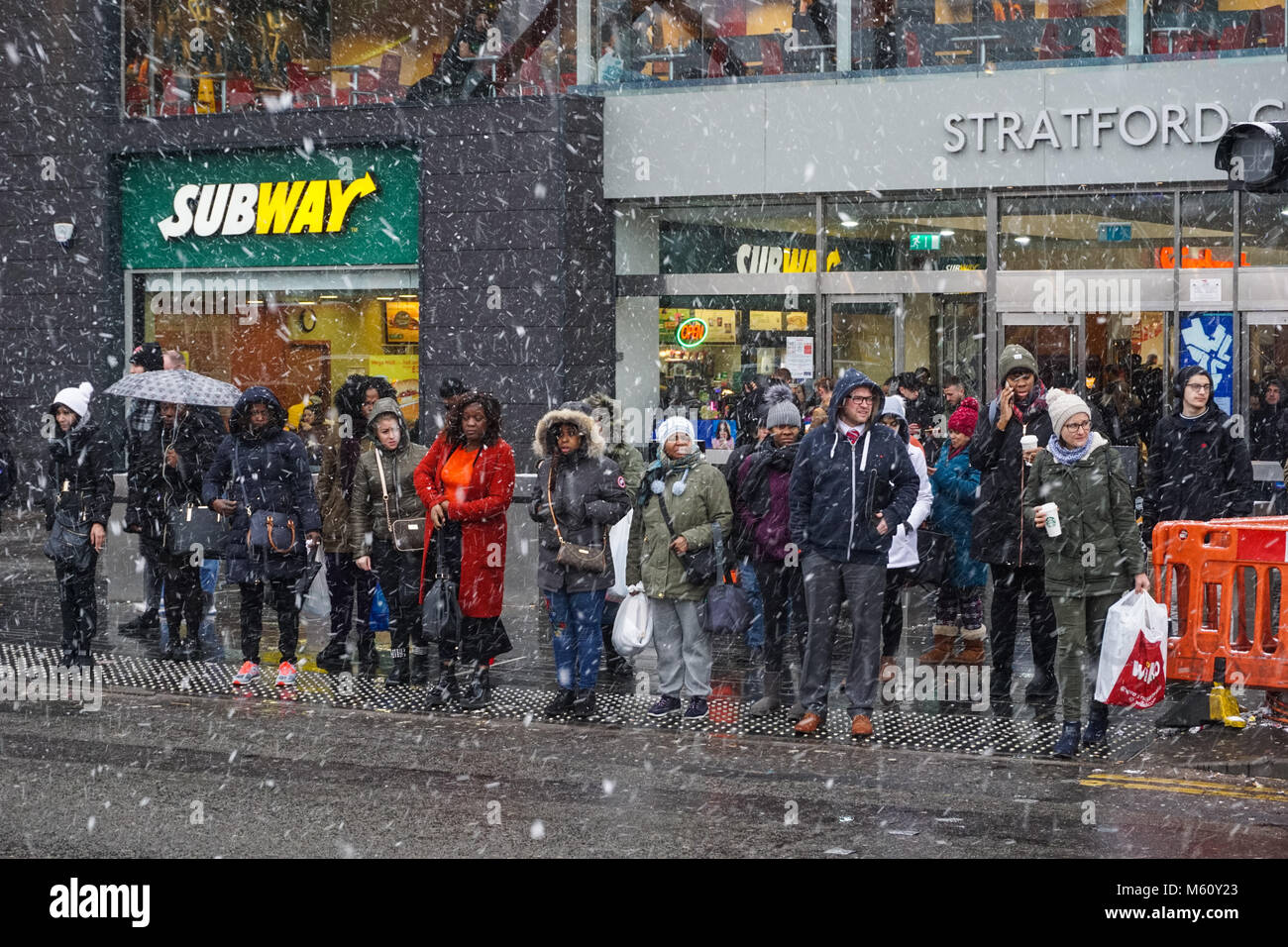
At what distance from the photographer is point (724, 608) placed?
916 centimetres

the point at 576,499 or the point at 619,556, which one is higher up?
the point at 576,499

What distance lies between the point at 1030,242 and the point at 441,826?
40.0ft

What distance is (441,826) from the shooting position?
6844 mm

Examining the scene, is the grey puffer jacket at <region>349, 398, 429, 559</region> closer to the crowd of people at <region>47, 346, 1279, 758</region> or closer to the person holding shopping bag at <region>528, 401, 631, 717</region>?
the crowd of people at <region>47, 346, 1279, 758</region>

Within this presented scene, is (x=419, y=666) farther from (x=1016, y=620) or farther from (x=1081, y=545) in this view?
(x=1081, y=545)

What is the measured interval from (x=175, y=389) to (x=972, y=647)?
5.65 meters

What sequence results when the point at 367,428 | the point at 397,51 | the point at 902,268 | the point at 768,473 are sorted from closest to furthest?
the point at 768,473 → the point at 367,428 → the point at 902,268 → the point at 397,51

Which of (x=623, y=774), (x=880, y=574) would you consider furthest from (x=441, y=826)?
(x=880, y=574)

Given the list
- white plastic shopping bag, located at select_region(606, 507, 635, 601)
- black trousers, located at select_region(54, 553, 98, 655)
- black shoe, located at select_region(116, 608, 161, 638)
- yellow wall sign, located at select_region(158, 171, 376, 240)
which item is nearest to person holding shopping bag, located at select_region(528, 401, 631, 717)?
white plastic shopping bag, located at select_region(606, 507, 635, 601)

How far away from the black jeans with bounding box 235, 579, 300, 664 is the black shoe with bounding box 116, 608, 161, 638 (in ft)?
7.09

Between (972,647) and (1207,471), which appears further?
(972,647)

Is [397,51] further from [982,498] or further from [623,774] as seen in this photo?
[623,774]
